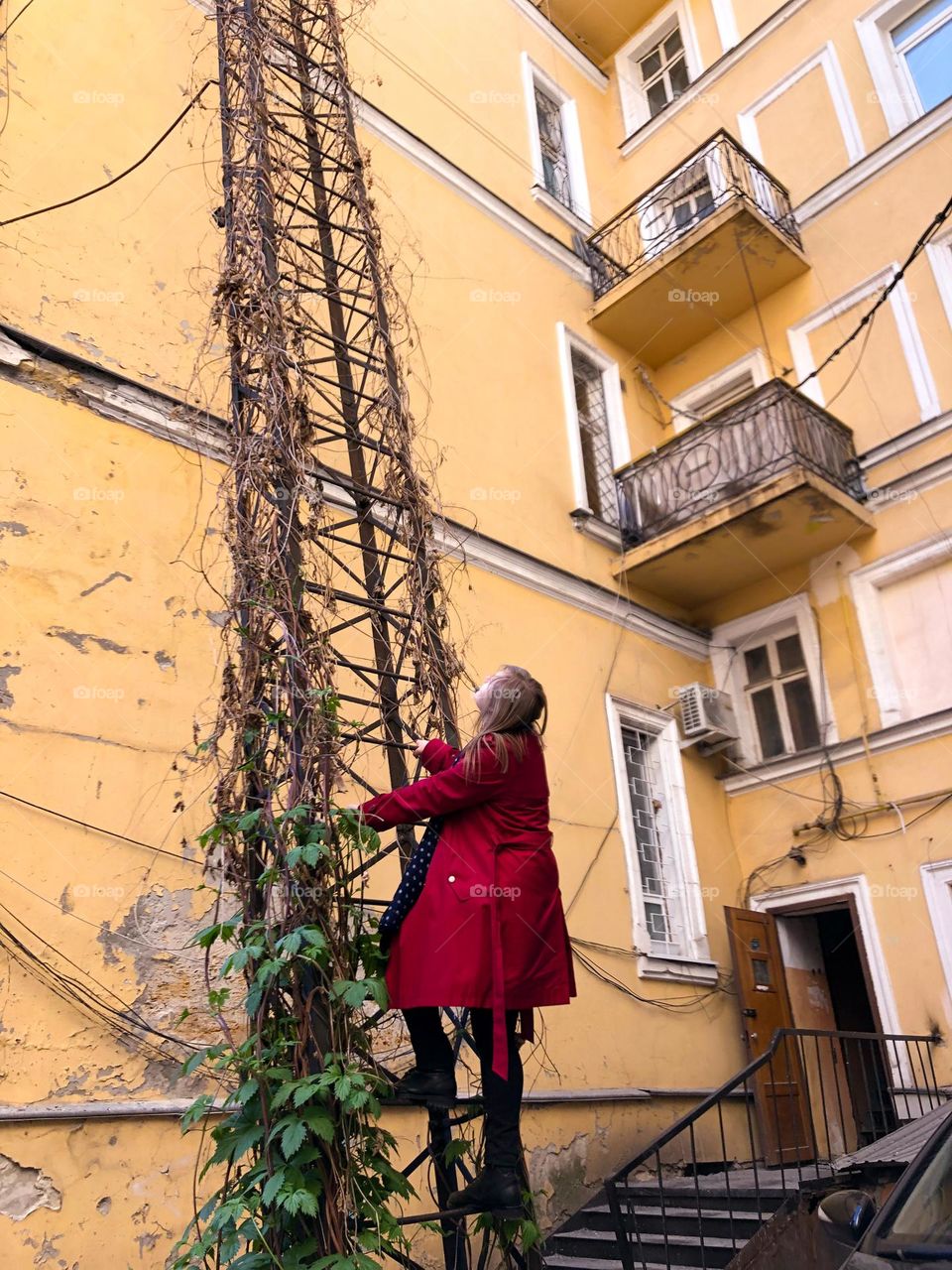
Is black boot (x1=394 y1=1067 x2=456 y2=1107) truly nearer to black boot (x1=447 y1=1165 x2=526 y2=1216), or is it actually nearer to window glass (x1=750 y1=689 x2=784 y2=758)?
black boot (x1=447 y1=1165 x2=526 y2=1216)

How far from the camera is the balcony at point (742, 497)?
9.53 metres

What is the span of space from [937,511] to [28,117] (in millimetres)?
7750

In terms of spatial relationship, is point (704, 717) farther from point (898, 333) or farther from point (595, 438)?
point (898, 333)

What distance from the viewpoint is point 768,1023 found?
30.8ft

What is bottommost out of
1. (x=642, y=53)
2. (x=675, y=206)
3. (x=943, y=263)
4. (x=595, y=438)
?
(x=595, y=438)

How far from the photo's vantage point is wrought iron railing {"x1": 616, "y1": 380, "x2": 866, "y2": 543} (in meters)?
9.65

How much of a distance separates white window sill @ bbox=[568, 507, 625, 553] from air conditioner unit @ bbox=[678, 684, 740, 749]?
1.56 m

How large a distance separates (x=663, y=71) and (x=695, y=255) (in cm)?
434

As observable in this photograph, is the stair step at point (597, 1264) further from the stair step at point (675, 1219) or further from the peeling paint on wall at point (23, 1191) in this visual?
the peeling paint on wall at point (23, 1191)

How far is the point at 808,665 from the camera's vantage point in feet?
33.2

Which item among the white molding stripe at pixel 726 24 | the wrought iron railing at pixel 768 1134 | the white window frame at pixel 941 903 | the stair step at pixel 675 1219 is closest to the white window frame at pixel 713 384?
the white molding stripe at pixel 726 24

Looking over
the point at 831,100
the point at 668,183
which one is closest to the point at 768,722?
the point at 668,183

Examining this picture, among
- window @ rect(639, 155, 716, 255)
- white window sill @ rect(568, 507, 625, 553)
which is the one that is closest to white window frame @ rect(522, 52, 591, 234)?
window @ rect(639, 155, 716, 255)

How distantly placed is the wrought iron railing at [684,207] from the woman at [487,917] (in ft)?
29.5
